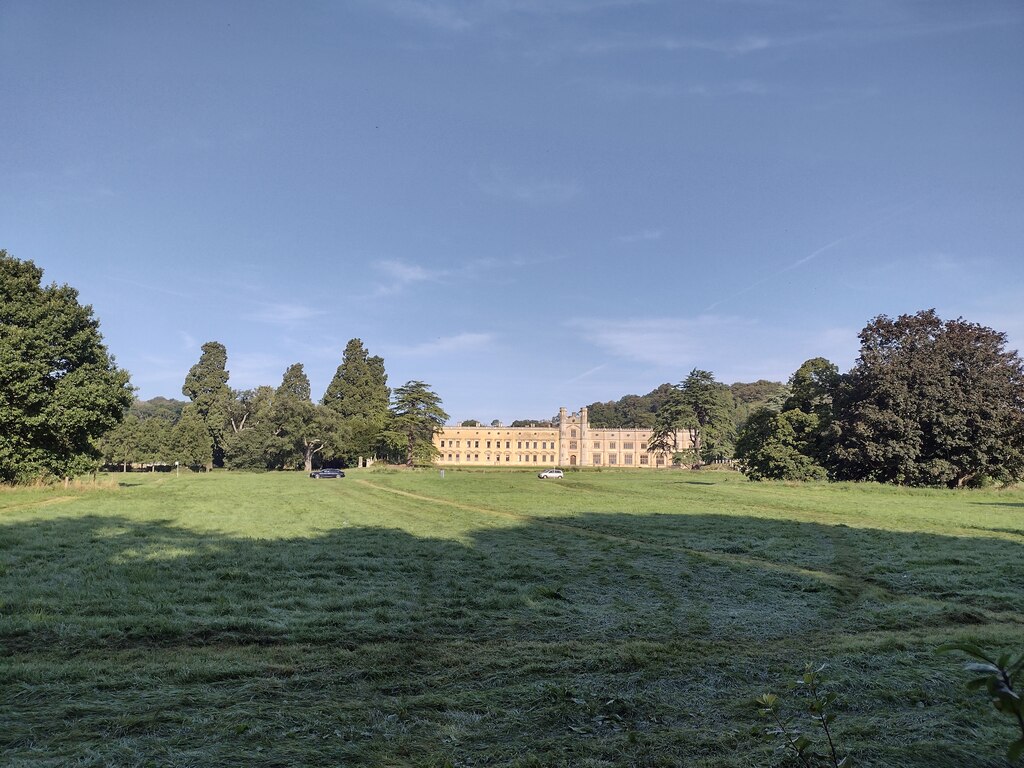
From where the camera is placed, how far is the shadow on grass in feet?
11.7

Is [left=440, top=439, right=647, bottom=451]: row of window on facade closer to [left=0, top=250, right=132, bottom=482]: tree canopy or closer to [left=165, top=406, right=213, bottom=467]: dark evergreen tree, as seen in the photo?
[left=165, top=406, right=213, bottom=467]: dark evergreen tree

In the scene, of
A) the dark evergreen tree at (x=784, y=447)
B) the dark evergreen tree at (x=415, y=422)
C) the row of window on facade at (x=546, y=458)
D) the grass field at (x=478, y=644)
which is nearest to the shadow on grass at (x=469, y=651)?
the grass field at (x=478, y=644)

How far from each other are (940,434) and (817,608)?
30869 mm

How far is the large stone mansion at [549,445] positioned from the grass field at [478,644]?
108 metres

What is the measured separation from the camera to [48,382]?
25.6 metres

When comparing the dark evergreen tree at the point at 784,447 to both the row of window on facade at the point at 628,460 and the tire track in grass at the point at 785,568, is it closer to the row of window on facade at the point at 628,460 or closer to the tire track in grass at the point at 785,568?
the tire track in grass at the point at 785,568

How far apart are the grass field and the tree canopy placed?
13.1 m

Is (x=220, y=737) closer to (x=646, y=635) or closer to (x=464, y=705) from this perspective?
(x=464, y=705)

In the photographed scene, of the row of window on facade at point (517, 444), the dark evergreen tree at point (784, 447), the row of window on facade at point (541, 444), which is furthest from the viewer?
the row of window on facade at point (517, 444)

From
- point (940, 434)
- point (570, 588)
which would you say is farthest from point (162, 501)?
point (940, 434)

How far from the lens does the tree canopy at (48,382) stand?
76.8ft

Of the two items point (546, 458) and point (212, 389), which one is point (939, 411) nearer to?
point (212, 389)

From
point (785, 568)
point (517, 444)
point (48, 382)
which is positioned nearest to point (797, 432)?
point (785, 568)

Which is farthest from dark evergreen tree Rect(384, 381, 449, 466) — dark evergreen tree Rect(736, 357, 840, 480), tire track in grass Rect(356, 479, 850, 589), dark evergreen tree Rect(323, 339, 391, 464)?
tire track in grass Rect(356, 479, 850, 589)
